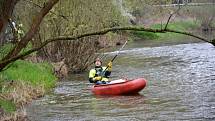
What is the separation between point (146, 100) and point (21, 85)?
398cm

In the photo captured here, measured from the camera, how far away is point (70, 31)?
22.2 meters

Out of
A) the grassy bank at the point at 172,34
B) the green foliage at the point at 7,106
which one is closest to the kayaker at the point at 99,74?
the green foliage at the point at 7,106

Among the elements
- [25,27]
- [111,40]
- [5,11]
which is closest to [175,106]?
[5,11]

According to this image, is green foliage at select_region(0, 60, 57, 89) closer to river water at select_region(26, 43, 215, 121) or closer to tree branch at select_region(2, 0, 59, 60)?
river water at select_region(26, 43, 215, 121)

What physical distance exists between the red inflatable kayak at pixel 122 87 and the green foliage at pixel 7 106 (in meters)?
3.95

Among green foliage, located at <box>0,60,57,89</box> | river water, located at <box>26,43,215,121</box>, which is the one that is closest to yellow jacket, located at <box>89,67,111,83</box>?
river water, located at <box>26,43,215,121</box>

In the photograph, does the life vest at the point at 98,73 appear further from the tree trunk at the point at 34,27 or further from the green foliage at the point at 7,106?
the tree trunk at the point at 34,27

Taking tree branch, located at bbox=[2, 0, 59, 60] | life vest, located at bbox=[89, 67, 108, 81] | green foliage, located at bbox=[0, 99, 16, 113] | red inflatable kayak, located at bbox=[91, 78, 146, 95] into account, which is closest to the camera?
tree branch, located at bbox=[2, 0, 59, 60]

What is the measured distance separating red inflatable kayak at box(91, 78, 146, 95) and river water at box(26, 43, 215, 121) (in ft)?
0.79

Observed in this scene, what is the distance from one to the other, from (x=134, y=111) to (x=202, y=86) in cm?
479

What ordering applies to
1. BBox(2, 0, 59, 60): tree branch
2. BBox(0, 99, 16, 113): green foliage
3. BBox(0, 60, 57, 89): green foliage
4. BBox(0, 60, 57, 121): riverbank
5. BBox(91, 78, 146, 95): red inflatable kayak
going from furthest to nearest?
1. BBox(0, 60, 57, 89): green foliage
2. BBox(91, 78, 146, 95): red inflatable kayak
3. BBox(0, 60, 57, 121): riverbank
4. BBox(0, 99, 16, 113): green foliage
5. BBox(2, 0, 59, 60): tree branch

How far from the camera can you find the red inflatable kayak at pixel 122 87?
1585 centimetres

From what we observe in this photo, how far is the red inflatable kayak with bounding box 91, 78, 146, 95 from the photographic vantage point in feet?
52.0

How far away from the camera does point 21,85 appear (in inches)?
589
